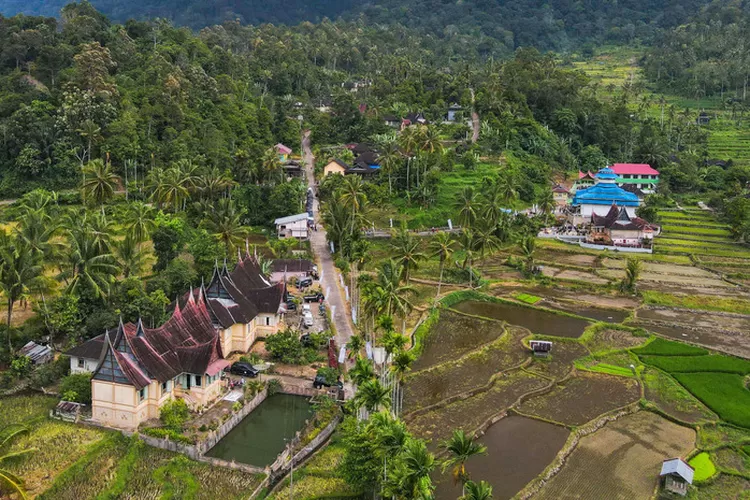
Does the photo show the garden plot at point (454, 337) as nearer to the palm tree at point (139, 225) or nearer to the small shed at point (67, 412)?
the small shed at point (67, 412)

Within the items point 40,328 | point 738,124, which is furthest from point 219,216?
point 738,124

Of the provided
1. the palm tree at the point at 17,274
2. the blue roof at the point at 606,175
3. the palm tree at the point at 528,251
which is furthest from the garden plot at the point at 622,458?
the blue roof at the point at 606,175

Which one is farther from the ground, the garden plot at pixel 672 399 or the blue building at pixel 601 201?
the blue building at pixel 601 201

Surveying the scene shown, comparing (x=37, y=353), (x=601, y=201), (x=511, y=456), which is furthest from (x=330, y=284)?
(x=601, y=201)

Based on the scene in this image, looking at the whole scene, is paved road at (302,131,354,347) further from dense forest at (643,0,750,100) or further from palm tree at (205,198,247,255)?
dense forest at (643,0,750,100)

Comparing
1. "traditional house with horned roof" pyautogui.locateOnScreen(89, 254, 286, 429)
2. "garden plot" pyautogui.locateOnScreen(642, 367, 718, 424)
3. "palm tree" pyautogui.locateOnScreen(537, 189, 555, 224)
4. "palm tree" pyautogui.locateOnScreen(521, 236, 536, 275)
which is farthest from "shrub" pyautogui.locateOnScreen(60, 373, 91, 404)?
"palm tree" pyautogui.locateOnScreen(537, 189, 555, 224)

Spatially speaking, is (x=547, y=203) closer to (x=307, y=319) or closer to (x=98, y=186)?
(x=307, y=319)
